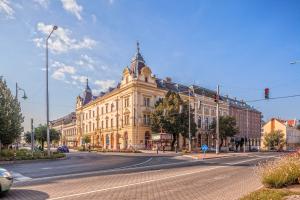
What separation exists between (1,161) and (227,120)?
184ft

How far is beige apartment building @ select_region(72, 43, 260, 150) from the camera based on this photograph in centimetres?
6794

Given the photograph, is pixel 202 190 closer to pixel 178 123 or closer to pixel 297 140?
pixel 178 123

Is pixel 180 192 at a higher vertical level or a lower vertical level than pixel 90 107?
lower

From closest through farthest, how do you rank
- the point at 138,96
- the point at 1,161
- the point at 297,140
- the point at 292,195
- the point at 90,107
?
the point at 292,195
the point at 1,161
the point at 138,96
the point at 90,107
the point at 297,140

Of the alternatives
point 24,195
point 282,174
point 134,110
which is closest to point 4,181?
point 24,195

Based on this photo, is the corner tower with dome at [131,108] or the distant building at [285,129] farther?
the distant building at [285,129]

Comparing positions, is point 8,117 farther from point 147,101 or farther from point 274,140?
point 274,140

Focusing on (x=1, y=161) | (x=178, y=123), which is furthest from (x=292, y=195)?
(x=178, y=123)

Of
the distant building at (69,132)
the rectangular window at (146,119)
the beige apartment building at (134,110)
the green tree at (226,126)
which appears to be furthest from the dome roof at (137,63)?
the distant building at (69,132)

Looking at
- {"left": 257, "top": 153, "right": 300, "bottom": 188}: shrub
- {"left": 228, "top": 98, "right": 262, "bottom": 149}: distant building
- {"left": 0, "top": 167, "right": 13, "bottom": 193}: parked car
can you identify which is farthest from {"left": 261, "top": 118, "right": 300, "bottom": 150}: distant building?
{"left": 0, "top": 167, "right": 13, "bottom": 193}: parked car

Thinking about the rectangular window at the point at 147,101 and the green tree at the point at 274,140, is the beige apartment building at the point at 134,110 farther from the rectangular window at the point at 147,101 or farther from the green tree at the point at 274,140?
the green tree at the point at 274,140

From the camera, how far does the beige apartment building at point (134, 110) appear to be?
67.9 metres

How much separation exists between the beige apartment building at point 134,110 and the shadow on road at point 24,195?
47221 mm

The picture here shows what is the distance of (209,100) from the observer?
8719 cm
